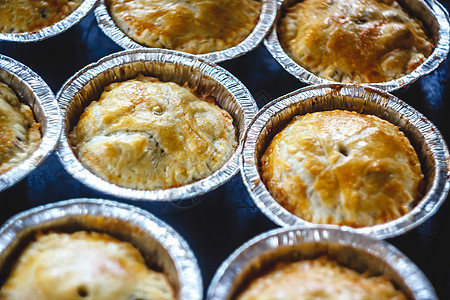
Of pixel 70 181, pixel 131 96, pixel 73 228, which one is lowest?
pixel 70 181

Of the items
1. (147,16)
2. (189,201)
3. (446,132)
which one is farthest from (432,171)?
(147,16)

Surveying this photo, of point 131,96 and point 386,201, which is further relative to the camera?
point 131,96

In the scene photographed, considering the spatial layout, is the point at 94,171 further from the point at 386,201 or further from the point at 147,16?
the point at 386,201

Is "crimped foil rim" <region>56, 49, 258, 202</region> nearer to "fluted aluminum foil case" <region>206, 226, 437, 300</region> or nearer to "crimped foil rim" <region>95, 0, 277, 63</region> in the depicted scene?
"crimped foil rim" <region>95, 0, 277, 63</region>

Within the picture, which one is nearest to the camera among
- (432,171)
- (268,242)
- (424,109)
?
→ (268,242)

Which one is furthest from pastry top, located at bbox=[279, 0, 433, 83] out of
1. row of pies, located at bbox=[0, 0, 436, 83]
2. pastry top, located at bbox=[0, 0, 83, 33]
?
pastry top, located at bbox=[0, 0, 83, 33]

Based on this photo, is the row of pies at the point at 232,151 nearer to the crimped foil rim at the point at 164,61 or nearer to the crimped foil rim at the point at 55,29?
the crimped foil rim at the point at 164,61

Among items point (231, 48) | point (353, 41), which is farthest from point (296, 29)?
point (231, 48)
